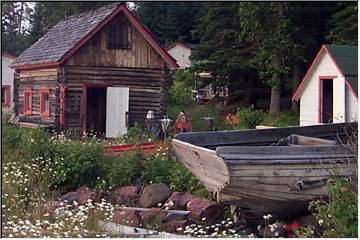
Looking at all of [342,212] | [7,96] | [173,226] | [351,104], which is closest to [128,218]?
[173,226]

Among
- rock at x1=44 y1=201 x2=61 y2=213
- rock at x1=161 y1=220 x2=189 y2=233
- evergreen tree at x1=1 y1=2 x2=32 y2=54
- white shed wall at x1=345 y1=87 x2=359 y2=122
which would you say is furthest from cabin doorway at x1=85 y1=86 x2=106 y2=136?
evergreen tree at x1=1 y1=2 x2=32 y2=54

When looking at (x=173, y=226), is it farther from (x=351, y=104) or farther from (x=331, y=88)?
(x=331, y=88)

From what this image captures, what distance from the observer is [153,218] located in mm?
7543

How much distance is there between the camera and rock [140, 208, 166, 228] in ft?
24.5

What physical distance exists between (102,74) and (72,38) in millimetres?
1413

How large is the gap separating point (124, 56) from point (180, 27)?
22657 millimetres

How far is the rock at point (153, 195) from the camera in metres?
8.56

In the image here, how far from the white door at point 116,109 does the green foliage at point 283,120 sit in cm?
444

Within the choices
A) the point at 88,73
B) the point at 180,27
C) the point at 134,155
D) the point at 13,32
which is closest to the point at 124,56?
the point at 88,73

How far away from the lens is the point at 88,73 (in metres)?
19.1

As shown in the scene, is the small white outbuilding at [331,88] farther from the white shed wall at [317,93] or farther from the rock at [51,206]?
the rock at [51,206]

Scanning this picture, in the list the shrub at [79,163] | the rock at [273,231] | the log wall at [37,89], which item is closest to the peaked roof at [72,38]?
the log wall at [37,89]

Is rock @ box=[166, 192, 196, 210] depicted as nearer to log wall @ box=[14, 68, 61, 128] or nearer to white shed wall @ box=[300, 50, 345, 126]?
white shed wall @ box=[300, 50, 345, 126]

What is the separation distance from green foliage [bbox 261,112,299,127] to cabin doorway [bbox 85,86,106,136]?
204 inches
